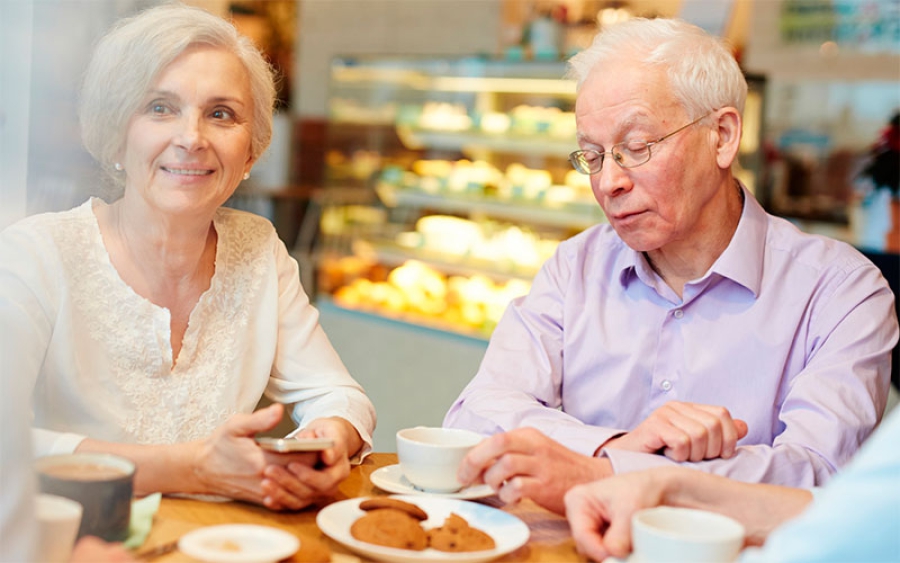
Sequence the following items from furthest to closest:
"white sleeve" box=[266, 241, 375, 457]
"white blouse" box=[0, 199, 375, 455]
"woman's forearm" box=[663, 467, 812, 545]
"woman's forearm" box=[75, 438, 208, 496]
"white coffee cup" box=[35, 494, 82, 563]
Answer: "white sleeve" box=[266, 241, 375, 457] < "white blouse" box=[0, 199, 375, 455] < "woman's forearm" box=[75, 438, 208, 496] < "woman's forearm" box=[663, 467, 812, 545] < "white coffee cup" box=[35, 494, 82, 563]

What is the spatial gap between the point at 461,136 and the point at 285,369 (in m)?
3.05

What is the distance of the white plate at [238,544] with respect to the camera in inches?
41.0

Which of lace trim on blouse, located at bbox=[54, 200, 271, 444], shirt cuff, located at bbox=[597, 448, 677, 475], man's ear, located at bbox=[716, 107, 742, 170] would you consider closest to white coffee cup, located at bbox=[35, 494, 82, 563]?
lace trim on blouse, located at bbox=[54, 200, 271, 444]

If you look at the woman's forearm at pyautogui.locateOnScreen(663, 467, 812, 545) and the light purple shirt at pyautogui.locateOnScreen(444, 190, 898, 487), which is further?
the light purple shirt at pyautogui.locateOnScreen(444, 190, 898, 487)

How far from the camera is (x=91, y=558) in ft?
3.29

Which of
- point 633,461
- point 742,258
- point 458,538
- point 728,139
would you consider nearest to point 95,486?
point 458,538

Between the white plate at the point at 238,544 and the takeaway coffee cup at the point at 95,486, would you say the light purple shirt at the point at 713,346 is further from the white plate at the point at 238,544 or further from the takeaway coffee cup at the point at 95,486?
the takeaway coffee cup at the point at 95,486

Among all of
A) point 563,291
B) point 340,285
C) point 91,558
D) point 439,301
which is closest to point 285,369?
point 563,291

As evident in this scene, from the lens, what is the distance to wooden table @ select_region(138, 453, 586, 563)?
4.00 feet

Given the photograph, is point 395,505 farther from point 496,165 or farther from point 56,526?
point 496,165

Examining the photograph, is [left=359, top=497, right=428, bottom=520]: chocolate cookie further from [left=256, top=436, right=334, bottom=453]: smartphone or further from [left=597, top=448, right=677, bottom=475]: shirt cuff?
[left=597, top=448, right=677, bottom=475]: shirt cuff

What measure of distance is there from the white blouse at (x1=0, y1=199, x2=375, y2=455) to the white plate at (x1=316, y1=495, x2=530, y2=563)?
1.26 feet

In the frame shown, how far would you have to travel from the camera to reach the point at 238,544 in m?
1.09

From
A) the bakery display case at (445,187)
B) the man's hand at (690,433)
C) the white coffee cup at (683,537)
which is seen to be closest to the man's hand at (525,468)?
the man's hand at (690,433)
